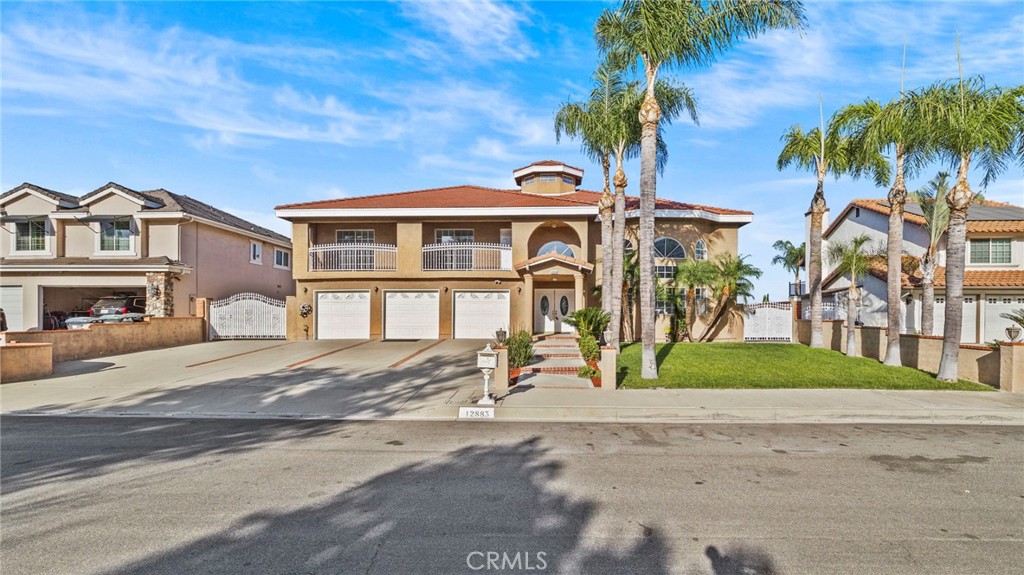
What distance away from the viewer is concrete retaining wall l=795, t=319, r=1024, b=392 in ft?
35.0

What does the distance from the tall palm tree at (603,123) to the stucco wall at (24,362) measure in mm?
16311

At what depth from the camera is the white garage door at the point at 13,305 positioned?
807 inches

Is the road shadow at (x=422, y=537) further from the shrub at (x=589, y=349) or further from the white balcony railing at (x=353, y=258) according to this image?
the white balcony railing at (x=353, y=258)

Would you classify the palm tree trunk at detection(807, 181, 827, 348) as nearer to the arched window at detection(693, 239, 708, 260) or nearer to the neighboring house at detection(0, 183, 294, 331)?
the arched window at detection(693, 239, 708, 260)

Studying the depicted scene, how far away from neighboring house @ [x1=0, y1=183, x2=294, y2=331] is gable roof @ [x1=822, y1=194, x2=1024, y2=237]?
1274 inches

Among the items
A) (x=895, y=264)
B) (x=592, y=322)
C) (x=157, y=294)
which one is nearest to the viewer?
(x=895, y=264)

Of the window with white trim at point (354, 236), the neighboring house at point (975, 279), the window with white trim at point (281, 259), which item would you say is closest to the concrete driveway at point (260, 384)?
the window with white trim at point (354, 236)

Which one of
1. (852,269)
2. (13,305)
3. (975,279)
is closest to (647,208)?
(852,269)

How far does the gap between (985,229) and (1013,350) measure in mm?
14490

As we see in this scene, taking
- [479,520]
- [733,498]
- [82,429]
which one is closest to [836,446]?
[733,498]

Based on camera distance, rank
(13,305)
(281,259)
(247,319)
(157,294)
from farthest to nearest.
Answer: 1. (281,259)
2. (247,319)
3. (13,305)
4. (157,294)

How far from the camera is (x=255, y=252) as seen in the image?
84.3 ft

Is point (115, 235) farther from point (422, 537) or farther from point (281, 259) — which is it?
point (422, 537)

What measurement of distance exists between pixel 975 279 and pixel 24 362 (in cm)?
3440
